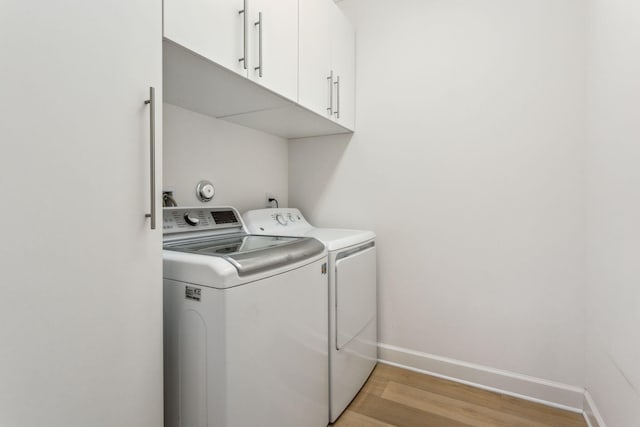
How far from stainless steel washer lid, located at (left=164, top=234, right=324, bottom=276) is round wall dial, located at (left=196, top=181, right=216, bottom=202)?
31 cm

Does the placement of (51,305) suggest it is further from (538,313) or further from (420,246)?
(538,313)

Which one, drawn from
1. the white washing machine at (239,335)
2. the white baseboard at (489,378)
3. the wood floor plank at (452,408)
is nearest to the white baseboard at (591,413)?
the white baseboard at (489,378)

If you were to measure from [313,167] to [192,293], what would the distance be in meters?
1.52

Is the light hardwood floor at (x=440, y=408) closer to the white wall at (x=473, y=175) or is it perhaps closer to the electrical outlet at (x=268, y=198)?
the white wall at (x=473, y=175)

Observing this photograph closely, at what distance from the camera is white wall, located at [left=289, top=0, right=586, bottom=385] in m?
1.59

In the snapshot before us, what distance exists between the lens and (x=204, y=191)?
166 cm

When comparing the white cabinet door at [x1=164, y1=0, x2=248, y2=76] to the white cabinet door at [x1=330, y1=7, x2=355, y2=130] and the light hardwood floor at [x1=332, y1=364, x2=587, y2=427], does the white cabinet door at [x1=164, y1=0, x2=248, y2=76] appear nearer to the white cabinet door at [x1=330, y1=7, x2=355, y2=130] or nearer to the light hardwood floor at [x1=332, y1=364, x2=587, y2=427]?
the white cabinet door at [x1=330, y1=7, x2=355, y2=130]

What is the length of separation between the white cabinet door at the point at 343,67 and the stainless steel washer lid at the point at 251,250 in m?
0.95

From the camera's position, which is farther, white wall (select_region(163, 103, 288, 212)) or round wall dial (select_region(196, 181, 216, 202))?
round wall dial (select_region(196, 181, 216, 202))

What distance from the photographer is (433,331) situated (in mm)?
1921

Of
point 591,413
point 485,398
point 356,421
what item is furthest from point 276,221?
point 591,413

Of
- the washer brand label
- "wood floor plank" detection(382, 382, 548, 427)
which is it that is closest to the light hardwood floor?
"wood floor plank" detection(382, 382, 548, 427)

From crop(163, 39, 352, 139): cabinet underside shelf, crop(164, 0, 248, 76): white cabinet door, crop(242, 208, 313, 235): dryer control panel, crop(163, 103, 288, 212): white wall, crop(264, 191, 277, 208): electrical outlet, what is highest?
crop(164, 0, 248, 76): white cabinet door

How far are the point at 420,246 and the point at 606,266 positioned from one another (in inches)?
34.9
